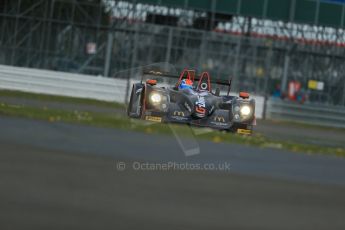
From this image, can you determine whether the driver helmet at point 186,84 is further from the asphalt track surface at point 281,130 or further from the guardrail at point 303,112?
the asphalt track surface at point 281,130

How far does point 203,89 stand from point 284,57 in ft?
71.2

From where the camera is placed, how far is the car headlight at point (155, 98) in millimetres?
4441

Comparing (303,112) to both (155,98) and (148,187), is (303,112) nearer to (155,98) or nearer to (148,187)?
→ (148,187)

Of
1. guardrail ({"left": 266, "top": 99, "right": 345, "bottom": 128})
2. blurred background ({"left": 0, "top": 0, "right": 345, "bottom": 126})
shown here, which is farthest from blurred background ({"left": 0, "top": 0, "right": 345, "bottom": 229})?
blurred background ({"left": 0, "top": 0, "right": 345, "bottom": 126})

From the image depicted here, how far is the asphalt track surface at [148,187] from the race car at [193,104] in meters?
1.88

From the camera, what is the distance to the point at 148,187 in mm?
7996

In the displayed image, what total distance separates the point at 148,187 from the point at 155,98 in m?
3.66

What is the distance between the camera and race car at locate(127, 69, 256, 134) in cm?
430

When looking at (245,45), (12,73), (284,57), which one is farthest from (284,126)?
(284,57)

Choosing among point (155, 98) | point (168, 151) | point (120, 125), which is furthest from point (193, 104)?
point (120, 125)

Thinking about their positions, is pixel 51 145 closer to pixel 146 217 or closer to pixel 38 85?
pixel 38 85

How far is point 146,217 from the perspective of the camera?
666cm

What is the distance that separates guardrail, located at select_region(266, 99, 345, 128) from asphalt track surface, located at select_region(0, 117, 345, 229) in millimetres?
982

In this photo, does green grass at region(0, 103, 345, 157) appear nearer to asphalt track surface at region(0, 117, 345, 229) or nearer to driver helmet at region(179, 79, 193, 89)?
asphalt track surface at region(0, 117, 345, 229)
